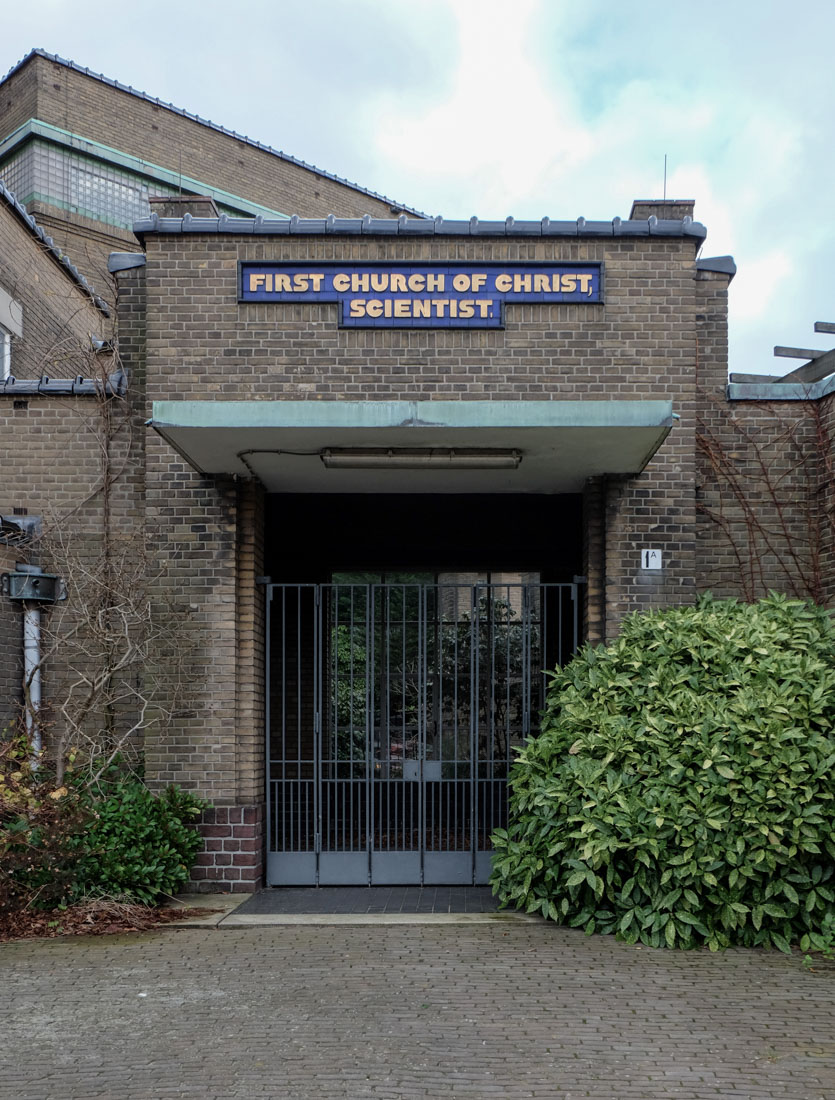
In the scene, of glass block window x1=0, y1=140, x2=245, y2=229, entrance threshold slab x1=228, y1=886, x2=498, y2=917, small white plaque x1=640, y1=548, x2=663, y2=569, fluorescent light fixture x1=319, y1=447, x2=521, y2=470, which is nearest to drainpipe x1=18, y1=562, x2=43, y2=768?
entrance threshold slab x1=228, y1=886, x2=498, y2=917

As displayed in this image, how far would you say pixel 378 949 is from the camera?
7125 mm

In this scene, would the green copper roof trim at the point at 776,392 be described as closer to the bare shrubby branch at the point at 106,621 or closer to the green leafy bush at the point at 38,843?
the bare shrubby branch at the point at 106,621

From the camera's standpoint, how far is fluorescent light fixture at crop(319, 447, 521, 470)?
8.59m

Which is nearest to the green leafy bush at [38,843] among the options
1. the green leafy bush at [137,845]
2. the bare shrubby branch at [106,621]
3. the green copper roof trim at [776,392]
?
the green leafy bush at [137,845]

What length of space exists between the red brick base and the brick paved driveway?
128cm

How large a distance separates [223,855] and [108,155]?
68.7 ft

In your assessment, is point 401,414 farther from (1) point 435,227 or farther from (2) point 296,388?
(1) point 435,227

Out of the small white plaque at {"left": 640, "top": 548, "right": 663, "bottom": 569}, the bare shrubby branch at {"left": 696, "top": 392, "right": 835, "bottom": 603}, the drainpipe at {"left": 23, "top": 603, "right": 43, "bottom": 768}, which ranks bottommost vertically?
the drainpipe at {"left": 23, "top": 603, "right": 43, "bottom": 768}

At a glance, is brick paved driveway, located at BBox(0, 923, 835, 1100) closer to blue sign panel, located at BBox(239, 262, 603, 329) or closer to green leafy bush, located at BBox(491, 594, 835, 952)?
green leafy bush, located at BBox(491, 594, 835, 952)

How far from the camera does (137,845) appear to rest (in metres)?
8.05

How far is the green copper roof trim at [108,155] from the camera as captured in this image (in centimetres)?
2372

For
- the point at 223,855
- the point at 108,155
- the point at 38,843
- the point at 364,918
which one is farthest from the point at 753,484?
the point at 108,155

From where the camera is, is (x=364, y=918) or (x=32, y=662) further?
(x=32, y=662)

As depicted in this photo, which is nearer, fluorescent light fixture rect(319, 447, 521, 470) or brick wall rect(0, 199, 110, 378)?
fluorescent light fixture rect(319, 447, 521, 470)
